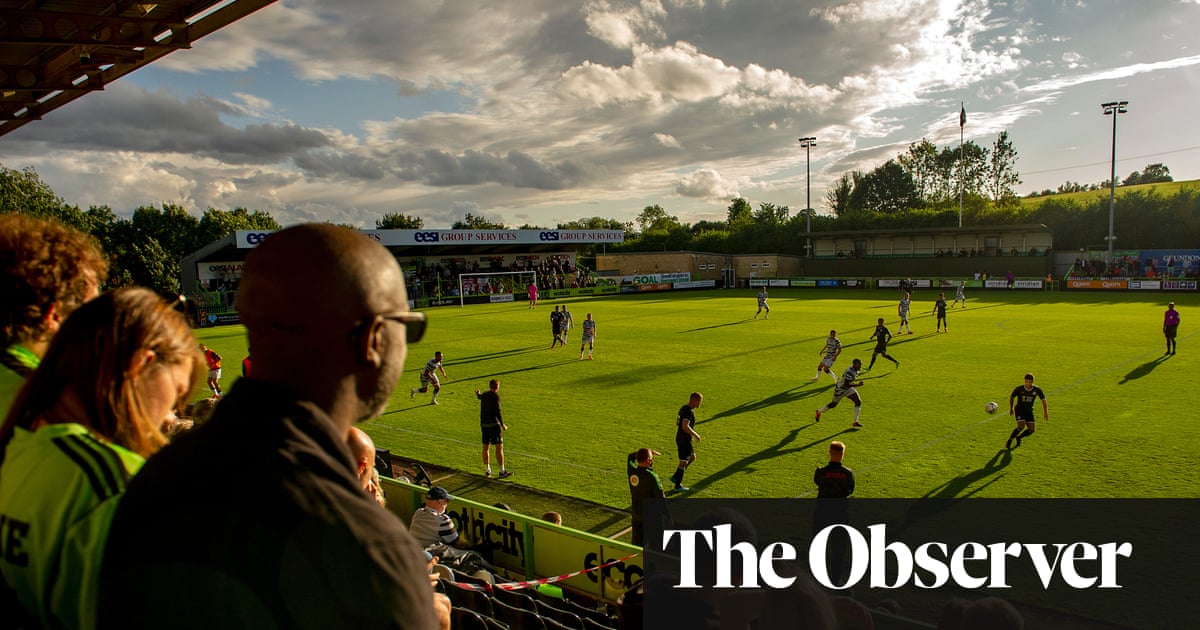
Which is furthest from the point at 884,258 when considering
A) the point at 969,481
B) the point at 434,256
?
the point at 969,481

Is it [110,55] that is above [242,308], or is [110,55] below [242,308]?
above

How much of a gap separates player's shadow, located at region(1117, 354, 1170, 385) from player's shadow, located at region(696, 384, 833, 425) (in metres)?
7.94

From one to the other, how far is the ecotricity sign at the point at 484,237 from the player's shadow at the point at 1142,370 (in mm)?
43532

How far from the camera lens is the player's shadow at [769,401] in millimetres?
16188

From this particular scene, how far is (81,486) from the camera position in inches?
58.3

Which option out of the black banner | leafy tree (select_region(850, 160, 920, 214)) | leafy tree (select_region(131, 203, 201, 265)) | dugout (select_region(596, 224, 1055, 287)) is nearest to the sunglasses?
the black banner

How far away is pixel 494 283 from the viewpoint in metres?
61.0

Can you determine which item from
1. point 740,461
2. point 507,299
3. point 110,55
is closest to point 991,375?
point 740,461

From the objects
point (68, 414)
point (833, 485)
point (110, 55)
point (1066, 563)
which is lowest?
point (1066, 563)

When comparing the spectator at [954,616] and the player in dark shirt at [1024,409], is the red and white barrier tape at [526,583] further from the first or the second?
the player in dark shirt at [1024,409]

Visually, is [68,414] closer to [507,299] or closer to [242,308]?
[242,308]

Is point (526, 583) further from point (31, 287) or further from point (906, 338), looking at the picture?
point (906, 338)

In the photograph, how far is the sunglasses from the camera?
150 centimetres

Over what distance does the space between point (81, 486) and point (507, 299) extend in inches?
2177
